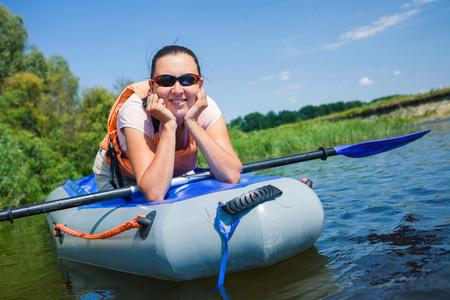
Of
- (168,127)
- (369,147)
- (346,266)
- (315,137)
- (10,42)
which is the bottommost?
(346,266)

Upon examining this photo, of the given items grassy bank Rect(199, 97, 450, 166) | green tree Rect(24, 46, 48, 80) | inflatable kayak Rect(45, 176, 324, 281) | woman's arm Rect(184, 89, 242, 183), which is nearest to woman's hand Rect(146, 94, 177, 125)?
woman's arm Rect(184, 89, 242, 183)

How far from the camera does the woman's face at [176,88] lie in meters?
2.29

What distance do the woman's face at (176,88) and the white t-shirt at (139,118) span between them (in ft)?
0.55

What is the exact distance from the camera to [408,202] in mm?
3039

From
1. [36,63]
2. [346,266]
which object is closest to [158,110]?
[346,266]

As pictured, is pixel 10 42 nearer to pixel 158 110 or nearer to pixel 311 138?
pixel 311 138

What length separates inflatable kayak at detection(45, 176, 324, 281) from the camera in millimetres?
1860

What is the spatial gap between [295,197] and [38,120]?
962 inches

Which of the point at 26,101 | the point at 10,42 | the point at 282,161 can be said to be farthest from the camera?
the point at 10,42

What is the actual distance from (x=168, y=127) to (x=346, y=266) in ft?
4.35

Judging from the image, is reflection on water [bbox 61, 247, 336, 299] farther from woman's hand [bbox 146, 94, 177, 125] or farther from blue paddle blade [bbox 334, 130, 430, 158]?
blue paddle blade [bbox 334, 130, 430, 158]

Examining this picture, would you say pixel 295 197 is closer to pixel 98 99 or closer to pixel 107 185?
pixel 107 185

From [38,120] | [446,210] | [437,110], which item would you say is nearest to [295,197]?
[446,210]

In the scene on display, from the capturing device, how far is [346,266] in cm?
195
